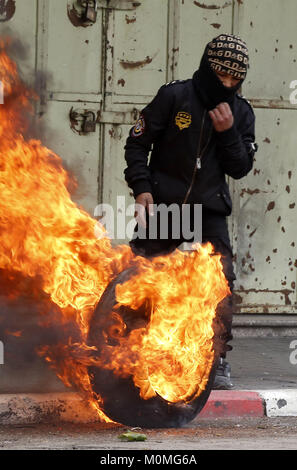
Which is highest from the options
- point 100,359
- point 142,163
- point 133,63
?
point 133,63

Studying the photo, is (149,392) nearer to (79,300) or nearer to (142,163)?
(79,300)

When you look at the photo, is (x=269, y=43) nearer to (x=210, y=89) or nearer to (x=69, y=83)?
(x=69, y=83)

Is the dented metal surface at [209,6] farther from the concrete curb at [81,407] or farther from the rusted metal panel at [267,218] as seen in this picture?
the concrete curb at [81,407]

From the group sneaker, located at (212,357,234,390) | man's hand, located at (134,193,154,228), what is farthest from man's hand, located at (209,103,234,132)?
sneaker, located at (212,357,234,390)

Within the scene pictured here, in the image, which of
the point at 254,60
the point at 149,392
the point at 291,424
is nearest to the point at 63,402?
Result: the point at 149,392

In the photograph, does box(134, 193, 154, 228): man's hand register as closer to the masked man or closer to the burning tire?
the masked man

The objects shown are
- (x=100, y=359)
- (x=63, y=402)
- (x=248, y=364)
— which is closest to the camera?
(x=100, y=359)

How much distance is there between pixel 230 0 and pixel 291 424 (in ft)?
12.6

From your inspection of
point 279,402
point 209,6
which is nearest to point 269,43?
point 209,6

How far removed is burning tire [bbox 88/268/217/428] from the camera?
538cm

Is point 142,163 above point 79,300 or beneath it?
above

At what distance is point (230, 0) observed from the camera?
8.50m

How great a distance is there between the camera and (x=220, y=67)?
19.7ft

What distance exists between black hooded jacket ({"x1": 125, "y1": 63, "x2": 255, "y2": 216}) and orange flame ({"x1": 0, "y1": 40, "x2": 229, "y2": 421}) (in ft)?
1.28
